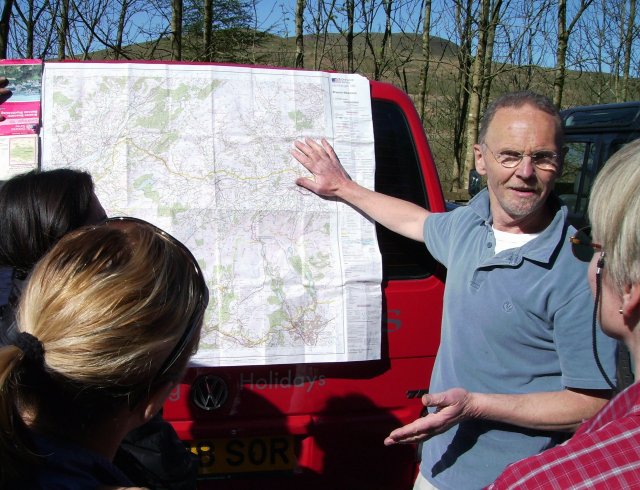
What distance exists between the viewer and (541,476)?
41.0 inches

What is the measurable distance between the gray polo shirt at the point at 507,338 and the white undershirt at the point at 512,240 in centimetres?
3

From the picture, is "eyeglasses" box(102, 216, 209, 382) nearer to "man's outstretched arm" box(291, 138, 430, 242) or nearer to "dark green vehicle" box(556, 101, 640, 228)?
"man's outstretched arm" box(291, 138, 430, 242)

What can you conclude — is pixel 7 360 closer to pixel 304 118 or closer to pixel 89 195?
pixel 89 195

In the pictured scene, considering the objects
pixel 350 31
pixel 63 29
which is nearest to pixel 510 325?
pixel 63 29

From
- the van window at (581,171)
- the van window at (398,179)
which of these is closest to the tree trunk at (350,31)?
the van window at (581,171)

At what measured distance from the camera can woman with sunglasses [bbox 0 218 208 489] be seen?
1037mm

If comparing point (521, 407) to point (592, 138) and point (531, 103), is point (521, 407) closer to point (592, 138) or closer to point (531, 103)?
point (531, 103)

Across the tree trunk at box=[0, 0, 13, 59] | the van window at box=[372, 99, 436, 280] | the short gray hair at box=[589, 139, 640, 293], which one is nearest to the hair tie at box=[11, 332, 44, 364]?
the short gray hair at box=[589, 139, 640, 293]

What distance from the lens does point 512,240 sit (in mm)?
2115

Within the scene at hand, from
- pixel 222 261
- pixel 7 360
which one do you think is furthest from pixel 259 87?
pixel 7 360

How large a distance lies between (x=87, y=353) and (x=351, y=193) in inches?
60.9

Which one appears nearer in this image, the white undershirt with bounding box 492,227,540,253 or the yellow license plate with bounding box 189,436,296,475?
the white undershirt with bounding box 492,227,540,253

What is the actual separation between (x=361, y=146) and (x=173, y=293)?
156 centimetres

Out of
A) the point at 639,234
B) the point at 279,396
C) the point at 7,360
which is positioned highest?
the point at 639,234
